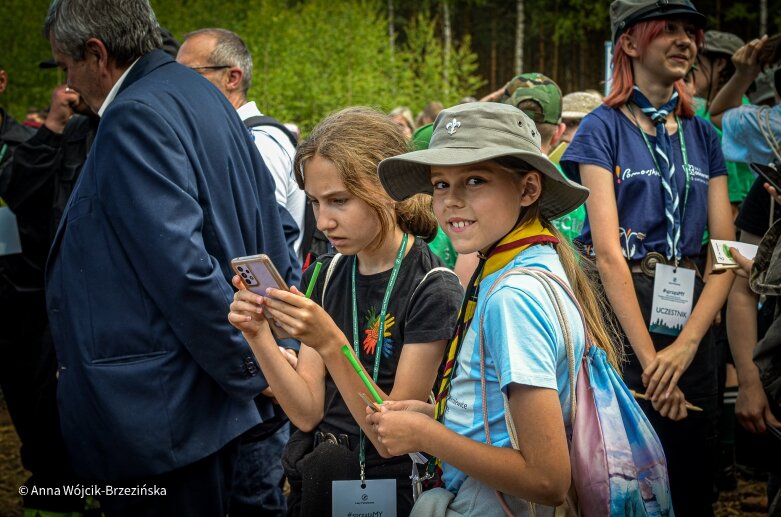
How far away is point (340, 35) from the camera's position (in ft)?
64.3

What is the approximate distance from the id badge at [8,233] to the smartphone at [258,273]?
338cm

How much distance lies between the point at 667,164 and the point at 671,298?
54cm

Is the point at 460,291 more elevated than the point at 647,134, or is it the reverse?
the point at 647,134

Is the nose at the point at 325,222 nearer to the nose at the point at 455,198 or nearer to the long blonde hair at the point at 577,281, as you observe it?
the nose at the point at 455,198

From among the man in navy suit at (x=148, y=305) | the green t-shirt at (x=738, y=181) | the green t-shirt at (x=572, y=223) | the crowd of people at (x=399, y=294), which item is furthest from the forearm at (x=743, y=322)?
the green t-shirt at (x=738, y=181)

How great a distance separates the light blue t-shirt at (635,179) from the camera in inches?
127

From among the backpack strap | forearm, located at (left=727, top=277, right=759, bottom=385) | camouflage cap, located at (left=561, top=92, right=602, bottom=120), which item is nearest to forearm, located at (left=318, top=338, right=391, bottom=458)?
the backpack strap

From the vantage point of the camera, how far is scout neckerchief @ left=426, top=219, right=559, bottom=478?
2119mm

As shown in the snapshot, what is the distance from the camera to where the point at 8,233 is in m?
5.02

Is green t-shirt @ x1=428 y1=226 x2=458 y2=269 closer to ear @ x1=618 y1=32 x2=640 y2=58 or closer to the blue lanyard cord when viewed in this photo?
the blue lanyard cord

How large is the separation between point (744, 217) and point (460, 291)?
5.34 feet

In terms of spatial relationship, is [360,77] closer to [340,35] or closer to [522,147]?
[340,35]

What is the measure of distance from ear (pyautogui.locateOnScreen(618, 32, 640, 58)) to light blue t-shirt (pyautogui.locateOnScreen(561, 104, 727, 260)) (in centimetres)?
25

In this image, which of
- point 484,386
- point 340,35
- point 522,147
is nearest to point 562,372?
point 484,386
